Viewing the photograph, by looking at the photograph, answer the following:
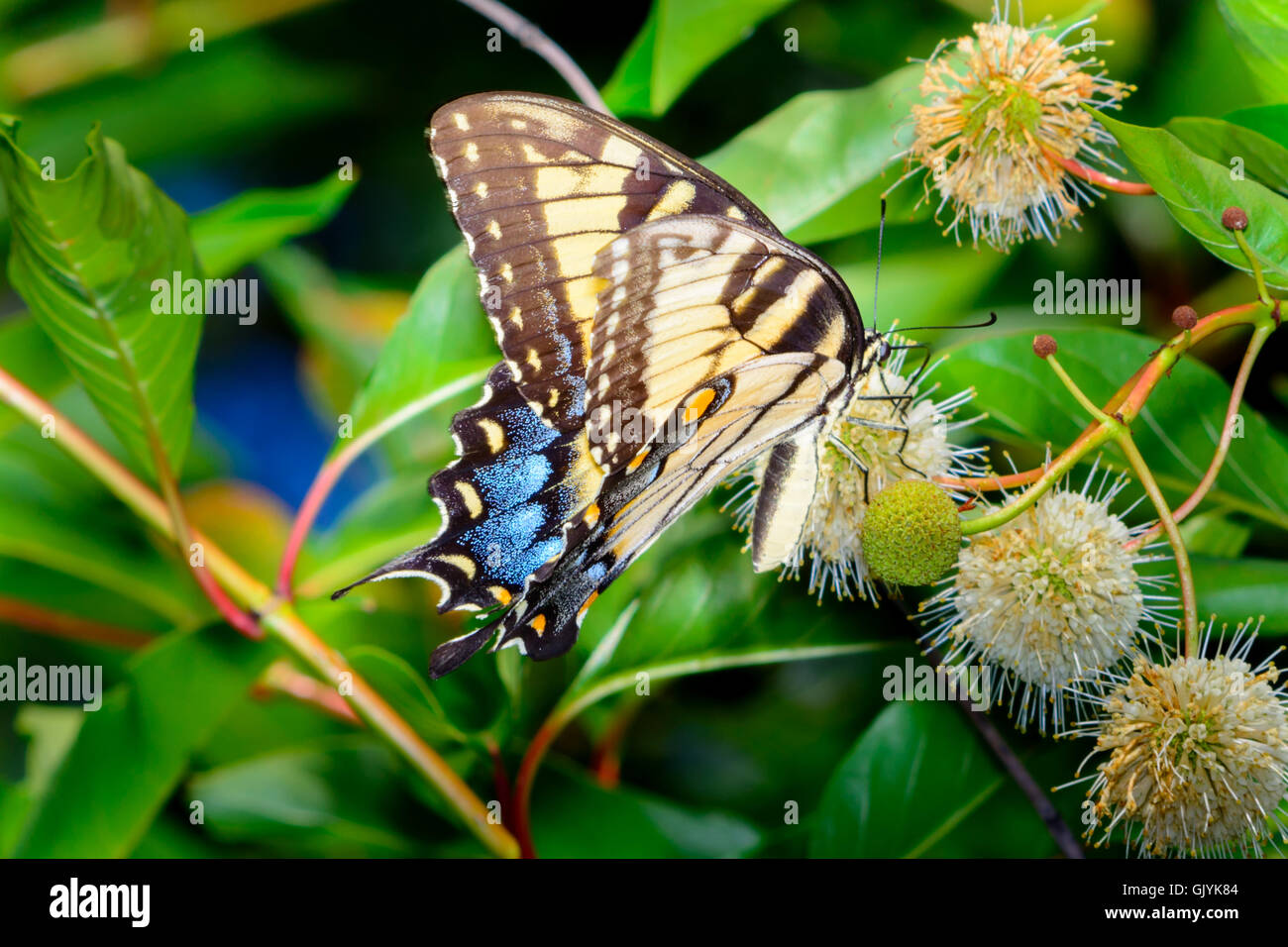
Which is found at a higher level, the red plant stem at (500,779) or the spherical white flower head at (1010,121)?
the spherical white flower head at (1010,121)

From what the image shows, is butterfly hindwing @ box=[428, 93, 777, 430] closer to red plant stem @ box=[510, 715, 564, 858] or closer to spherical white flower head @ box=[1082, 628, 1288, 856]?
red plant stem @ box=[510, 715, 564, 858]

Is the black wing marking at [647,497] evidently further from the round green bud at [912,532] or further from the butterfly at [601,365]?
the round green bud at [912,532]

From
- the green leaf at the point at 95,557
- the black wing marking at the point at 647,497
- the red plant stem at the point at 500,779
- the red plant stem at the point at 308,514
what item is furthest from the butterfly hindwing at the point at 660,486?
the green leaf at the point at 95,557

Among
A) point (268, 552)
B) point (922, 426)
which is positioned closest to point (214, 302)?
point (268, 552)

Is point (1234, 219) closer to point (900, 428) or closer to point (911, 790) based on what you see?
point (900, 428)

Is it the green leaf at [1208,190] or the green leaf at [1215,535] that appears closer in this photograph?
the green leaf at [1208,190]
